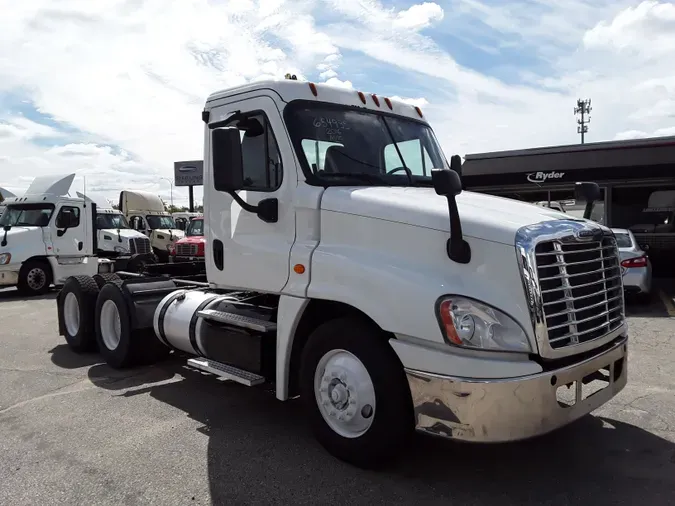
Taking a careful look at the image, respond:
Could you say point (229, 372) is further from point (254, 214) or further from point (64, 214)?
point (64, 214)

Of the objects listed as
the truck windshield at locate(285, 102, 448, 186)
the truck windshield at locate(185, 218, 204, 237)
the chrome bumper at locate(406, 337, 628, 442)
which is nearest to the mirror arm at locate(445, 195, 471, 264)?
the chrome bumper at locate(406, 337, 628, 442)

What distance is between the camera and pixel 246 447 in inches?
172

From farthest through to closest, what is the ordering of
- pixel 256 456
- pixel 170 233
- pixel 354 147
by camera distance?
1. pixel 170 233
2. pixel 354 147
3. pixel 256 456

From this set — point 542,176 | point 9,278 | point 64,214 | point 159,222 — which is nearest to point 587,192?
point 542,176

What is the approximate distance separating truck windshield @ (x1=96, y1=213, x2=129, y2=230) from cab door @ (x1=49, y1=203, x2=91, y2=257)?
5198 millimetres

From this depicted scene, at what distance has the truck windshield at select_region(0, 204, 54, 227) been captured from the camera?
47.0 ft

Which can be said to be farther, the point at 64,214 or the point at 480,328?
the point at 64,214

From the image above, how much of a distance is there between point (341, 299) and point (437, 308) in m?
0.75

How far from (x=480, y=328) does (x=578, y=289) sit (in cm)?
79

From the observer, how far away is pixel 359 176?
4.44m

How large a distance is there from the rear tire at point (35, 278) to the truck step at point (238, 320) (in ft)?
34.3

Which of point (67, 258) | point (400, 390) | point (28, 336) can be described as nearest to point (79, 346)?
point (28, 336)

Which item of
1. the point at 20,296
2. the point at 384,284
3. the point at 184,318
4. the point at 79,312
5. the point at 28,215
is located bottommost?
the point at 20,296

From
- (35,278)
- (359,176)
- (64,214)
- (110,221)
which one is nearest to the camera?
(359,176)
